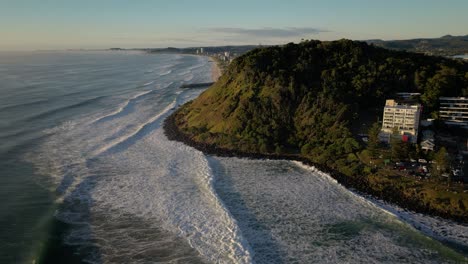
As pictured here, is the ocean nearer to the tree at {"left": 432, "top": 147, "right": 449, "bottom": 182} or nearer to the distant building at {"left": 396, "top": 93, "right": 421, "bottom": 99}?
the tree at {"left": 432, "top": 147, "right": 449, "bottom": 182}

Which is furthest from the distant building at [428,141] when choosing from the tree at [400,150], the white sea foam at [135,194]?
the white sea foam at [135,194]

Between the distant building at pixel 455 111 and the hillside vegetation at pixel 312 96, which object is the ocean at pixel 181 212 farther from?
the distant building at pixel 455 111

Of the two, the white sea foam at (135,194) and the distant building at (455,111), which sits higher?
the distant building at (455,111)

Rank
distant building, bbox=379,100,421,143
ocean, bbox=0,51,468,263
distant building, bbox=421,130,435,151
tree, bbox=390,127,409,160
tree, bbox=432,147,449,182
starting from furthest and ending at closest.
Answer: distant building, bbox=379,100,421,143
distant building, bbox=421,130,435,151
tree, bbox=390,127,409,160
tree, bbox=432,147,449,182
ocean, bbox=0,51,468,263

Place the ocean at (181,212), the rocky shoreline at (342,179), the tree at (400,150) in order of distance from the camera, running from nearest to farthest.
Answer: the ocean at (181,212)
the rocky shoreline at (342,179)
the tree at (400,150)

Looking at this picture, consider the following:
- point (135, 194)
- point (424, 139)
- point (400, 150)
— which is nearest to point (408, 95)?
point (424, 139)

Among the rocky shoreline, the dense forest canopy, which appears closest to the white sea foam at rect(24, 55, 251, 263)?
the rocky shoreline
